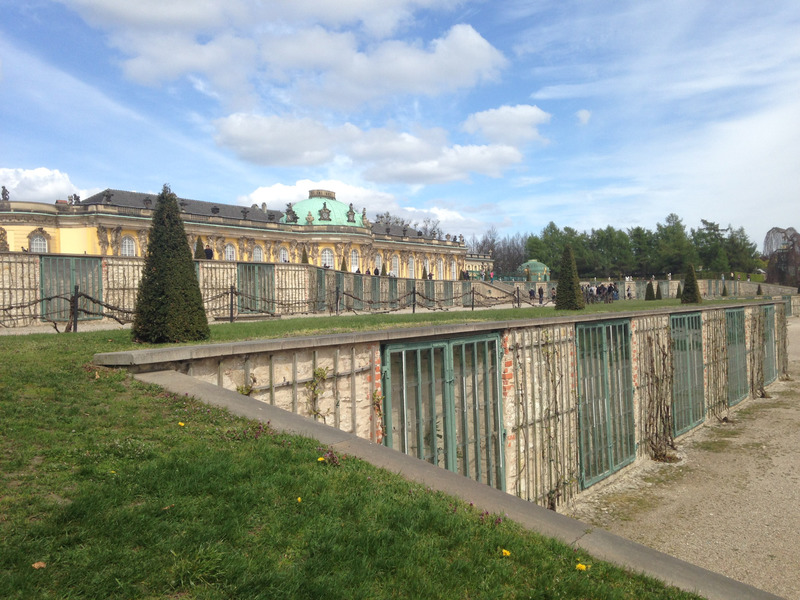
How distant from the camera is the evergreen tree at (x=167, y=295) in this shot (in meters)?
8.52

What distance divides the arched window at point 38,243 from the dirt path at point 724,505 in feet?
159

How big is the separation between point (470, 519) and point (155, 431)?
A: 2704 mm

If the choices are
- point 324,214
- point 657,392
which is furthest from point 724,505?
point 324,214

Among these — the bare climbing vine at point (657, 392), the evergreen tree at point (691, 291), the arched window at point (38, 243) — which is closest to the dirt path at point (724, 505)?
the bare climbing vine at point (657, 392)

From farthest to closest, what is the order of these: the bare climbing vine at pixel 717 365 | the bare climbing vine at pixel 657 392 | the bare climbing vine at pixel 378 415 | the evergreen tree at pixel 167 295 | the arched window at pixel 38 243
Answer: the arched window at pixel 38 243
the bare climbing vine at pixel 717 365
the bare climbing vine at pixel 657 392
the evergreen tree at pixel 167 295
the bare climbing vine at pixel 378 415

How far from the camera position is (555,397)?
404 inches

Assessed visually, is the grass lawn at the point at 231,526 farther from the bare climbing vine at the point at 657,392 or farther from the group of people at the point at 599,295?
the group of people at the point at 599,295

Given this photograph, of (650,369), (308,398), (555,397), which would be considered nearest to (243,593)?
(308,398)

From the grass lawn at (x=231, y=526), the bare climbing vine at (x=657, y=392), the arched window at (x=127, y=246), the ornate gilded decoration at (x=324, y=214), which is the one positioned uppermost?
the ornate gilded decoration at (x=324, y=214)

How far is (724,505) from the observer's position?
9.54m

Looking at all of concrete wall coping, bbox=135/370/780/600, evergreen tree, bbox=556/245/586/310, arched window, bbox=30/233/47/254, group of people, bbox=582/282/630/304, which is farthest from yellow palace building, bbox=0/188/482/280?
concrete wall coping, bbox=135/370/780/600

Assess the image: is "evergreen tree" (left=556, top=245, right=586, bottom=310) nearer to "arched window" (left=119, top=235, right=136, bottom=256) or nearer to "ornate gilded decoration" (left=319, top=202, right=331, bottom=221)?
"arched window" (left=119, top=235, right=136, bottom=256)

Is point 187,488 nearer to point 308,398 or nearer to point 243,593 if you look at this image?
point 243,593

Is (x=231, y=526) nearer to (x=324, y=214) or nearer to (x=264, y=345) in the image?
(x=264, y=345)
